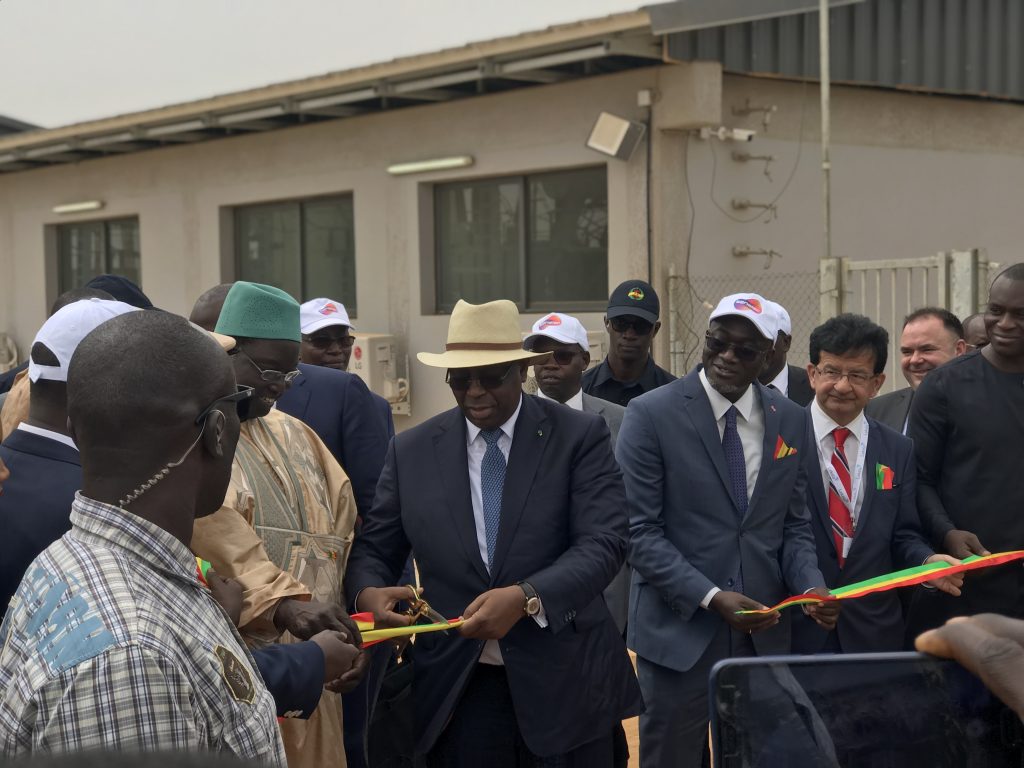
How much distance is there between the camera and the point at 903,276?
1153 cm

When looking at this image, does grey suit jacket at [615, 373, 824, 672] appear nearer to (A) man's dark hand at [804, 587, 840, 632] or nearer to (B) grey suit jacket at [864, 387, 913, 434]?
(A) man's dark hand at [804, 587, 840, 632]

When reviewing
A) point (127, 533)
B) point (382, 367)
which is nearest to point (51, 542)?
point (127, 533)

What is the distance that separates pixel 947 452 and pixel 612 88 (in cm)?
697

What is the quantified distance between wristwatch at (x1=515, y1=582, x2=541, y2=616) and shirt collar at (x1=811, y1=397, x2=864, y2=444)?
1.60 m

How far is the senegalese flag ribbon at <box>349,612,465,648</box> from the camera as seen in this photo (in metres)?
3.49

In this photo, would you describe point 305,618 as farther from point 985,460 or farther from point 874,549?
point 985,460

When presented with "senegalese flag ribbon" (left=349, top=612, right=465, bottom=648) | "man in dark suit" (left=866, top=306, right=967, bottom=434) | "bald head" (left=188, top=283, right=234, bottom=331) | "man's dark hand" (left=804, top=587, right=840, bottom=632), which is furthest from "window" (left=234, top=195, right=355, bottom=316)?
"senegalese flag ribbon" (left=349, top=612, right=465, bottom=648)

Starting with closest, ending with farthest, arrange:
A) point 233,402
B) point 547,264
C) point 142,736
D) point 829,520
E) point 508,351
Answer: point 142,736 → point 233,402 → point 508,351 → point 829,520 → point 547,264

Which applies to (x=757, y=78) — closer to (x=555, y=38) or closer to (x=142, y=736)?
(x=555, y=38)

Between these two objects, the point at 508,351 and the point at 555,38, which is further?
the point at 555,38

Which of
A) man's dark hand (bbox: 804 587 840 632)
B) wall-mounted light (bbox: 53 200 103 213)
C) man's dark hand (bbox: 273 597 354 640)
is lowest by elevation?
man's dark hand (bbox: 804 587 840 632)

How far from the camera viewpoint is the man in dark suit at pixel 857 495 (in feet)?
14.7

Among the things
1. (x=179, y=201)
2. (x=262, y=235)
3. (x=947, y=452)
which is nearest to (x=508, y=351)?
(x=947, y=452)

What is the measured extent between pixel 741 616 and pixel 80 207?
46.4ft
